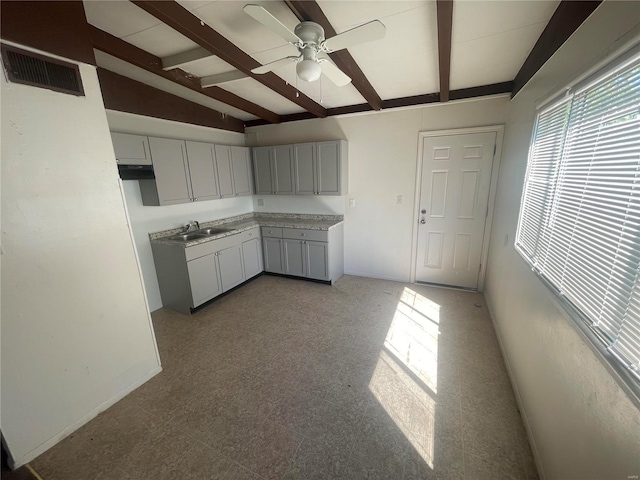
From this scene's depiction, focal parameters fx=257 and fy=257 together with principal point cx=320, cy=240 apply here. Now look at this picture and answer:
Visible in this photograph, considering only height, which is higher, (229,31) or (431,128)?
(229,31)

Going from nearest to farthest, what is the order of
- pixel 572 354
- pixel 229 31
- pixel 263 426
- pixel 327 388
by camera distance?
pixel 572 354, pixel 263 426, pixel 229 31, pixel 327 388

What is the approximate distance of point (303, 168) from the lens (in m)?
3.86

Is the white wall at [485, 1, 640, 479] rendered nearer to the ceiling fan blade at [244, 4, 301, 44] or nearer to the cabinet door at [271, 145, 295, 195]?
the ceiling fan blade at [244, 4, 301, 44]

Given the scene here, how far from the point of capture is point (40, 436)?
1592mm

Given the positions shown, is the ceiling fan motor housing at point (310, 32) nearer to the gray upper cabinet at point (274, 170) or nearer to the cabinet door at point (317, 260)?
the gray upper cabinet at point (274, 170)

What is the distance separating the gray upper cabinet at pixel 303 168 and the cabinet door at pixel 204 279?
5.03 ft

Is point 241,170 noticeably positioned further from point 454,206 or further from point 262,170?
point 454,206

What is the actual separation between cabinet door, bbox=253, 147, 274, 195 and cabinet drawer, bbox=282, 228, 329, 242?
2.55 ft

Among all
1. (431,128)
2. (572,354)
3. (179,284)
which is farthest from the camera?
(431,128)

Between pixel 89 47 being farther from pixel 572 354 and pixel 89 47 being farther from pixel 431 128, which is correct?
pixel 431 128

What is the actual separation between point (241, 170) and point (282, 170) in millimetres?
650

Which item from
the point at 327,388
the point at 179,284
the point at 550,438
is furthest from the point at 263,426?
the point at 179,284

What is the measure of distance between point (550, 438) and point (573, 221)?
1130 millimetres

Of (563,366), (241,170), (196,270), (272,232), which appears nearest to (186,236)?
(196,270)
